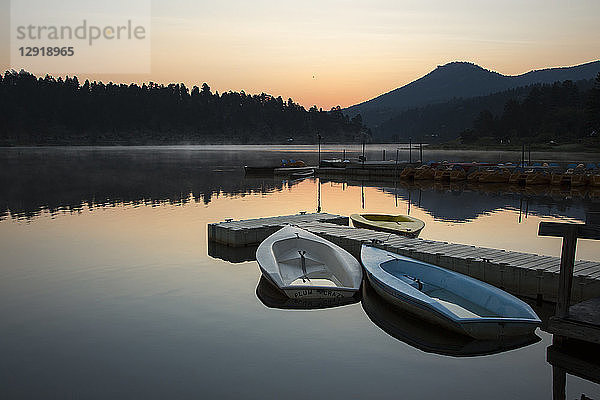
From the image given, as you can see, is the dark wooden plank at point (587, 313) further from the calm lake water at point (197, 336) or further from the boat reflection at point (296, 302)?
the boat reflection at point (296, 302)

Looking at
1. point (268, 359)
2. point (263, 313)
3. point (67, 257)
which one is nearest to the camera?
point (268, 359)

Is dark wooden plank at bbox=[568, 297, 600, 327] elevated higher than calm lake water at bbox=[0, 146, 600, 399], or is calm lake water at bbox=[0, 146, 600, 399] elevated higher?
dark wooden plank at bbox=[568, 297, 600, 327]

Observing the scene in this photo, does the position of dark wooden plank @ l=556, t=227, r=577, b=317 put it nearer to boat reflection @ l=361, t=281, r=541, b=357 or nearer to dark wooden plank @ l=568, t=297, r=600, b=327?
dark wooden plank @ l=568, t=297, r=600, b=327

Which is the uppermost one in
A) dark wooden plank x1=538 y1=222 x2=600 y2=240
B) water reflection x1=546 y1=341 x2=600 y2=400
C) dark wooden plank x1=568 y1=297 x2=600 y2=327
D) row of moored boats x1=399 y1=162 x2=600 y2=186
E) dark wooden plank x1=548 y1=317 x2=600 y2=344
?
row of moored boats x1=399 y1=162 x2=600 y2=186

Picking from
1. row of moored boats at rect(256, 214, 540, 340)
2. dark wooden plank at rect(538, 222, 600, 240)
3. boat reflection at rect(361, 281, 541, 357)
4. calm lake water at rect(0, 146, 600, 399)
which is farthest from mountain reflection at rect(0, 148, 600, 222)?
dark wooden plank at rect(538, 222, 600, 240)

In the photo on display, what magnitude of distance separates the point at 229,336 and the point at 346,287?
2855 millimetres

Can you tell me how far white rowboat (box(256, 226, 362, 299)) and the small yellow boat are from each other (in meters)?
4.17

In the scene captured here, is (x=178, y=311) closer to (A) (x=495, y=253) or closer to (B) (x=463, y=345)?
(B) (x=463, y=345)

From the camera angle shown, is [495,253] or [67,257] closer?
[495,253]

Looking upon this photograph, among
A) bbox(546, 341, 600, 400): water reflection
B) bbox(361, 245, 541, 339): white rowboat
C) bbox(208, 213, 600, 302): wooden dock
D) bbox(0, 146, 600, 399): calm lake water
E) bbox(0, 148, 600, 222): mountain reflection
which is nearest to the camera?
bbox(0, 146, 600, 399): calm lake water

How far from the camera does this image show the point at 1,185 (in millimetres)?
38875

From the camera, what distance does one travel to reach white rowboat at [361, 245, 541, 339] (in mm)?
9156

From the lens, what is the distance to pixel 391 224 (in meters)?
18.9

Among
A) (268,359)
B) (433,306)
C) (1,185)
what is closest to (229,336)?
(268,359)
